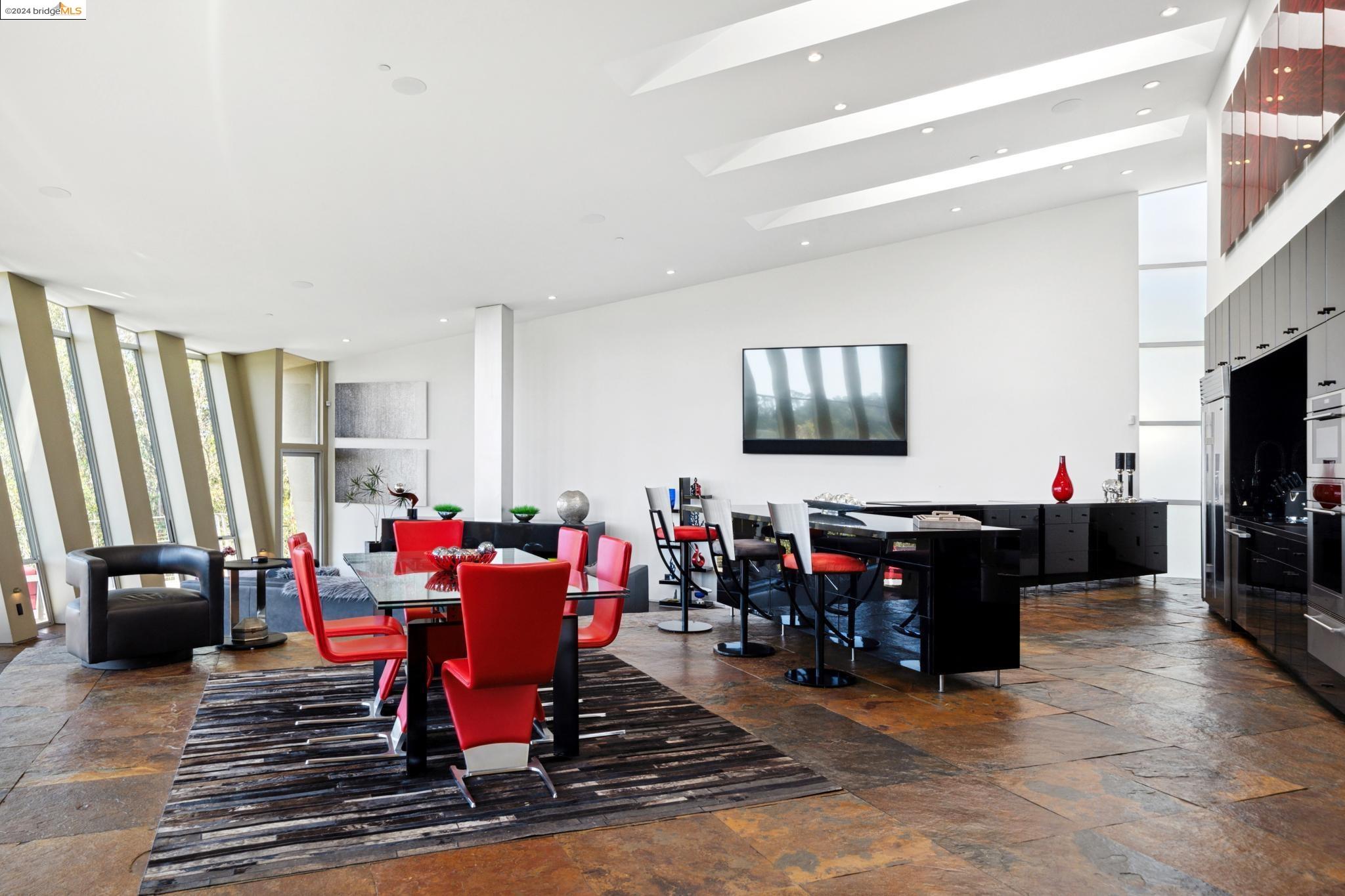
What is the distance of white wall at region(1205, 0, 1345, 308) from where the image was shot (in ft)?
13.6

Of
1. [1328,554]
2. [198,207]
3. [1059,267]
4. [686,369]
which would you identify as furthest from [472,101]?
[1059,267]

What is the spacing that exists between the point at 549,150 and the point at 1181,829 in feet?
16.9

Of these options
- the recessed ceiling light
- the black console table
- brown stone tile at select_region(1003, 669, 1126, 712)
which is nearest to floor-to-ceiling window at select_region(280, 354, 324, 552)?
the black console table

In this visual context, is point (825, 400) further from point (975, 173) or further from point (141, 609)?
point (141, 609)

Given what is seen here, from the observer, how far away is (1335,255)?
3744 mm

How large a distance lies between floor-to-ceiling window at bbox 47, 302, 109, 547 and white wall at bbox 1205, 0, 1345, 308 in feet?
32.0

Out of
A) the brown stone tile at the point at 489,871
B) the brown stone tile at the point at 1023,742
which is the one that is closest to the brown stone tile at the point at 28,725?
the brown stone tile at the point at 489,871

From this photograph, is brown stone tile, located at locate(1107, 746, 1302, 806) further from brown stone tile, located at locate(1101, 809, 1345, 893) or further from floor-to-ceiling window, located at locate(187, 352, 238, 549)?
floor-to-ceiling window, located at locate(187, 352, 238, 549)

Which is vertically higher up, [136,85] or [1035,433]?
[136,85]

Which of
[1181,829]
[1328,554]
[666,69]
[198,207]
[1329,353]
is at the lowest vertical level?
[1181,829]

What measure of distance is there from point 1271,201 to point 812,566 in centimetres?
367

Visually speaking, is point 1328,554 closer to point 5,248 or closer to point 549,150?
point 549,150

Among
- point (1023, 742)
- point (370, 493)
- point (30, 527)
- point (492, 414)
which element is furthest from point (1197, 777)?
point (370, 493)

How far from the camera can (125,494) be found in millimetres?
8469
